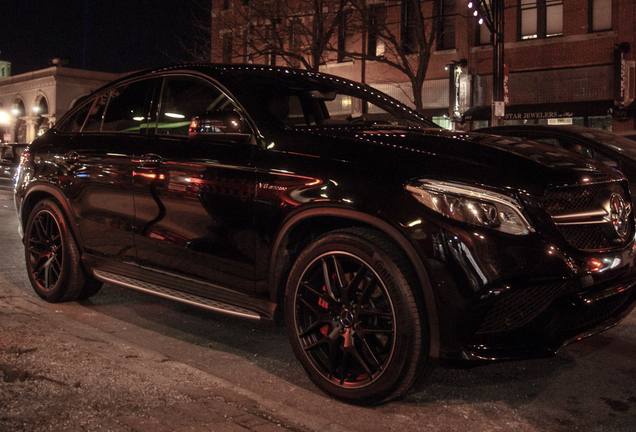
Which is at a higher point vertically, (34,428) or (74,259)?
(74,259)

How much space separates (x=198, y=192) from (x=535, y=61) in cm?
2235

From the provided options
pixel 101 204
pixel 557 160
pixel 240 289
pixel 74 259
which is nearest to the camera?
pixel 557 160

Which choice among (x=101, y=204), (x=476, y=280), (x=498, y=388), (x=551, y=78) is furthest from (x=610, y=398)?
(x=551, y=78)

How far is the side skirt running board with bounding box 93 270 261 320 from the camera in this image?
12.7ft

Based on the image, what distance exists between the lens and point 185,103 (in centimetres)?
455

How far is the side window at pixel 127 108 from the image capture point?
15.8 feet

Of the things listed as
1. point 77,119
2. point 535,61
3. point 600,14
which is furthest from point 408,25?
point 77,119

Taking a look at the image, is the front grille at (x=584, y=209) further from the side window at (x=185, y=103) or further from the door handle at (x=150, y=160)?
the door handle at (x=150, y=160)

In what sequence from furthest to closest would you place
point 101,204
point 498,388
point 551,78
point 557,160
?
point 551,78 → point 101,204 → point 498,388 → point 557,160

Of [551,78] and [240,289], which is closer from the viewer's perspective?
[240,289]

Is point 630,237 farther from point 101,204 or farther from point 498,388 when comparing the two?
point 101,204

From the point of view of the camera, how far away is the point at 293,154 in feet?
12.1

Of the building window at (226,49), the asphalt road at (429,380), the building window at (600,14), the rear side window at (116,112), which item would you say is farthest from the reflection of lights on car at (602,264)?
the building window at (226,49)

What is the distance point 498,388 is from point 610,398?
0.55 m
